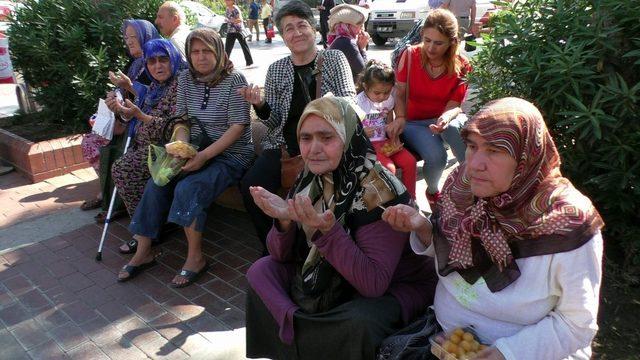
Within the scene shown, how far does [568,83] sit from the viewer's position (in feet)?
8.79

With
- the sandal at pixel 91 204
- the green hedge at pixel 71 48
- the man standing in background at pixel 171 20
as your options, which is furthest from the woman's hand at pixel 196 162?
the green hedge at pixel 71 48

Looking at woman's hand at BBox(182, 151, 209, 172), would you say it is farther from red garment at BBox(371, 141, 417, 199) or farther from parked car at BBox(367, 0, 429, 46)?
parked car at BBox(367, 0, 429, 46)

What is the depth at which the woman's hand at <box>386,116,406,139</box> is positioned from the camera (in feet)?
13.4

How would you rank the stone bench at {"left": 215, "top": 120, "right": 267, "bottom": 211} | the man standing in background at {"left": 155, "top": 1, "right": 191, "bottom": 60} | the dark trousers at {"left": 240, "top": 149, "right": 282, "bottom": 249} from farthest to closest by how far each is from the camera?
the man standing in background at {"left": 155, "top": 1, "right": 191, "bottom": 60}
the stone bench at {"left": 215, "top": 120, "right": 267, "bottom": 211}
the dark trousers at {"left": 240, "top": 149, "right": 282, "bottom": 249}

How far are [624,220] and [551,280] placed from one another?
53.3 inches

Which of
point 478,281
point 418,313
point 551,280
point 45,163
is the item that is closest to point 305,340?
point 418,313

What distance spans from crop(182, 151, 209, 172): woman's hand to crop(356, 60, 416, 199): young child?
4.13ft

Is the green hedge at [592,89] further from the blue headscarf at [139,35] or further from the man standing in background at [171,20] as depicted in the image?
the man standing in background at [171,20]

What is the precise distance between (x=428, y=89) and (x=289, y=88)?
1.13 m

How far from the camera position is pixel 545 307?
1841mm

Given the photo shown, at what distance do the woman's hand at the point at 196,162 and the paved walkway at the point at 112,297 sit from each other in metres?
0.77

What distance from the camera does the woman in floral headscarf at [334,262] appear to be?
7.13 ft

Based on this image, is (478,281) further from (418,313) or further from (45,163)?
(45,163)

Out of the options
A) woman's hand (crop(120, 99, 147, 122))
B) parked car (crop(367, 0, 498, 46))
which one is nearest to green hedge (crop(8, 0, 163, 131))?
woman's hand (crop(120, 99, 147, 122))
